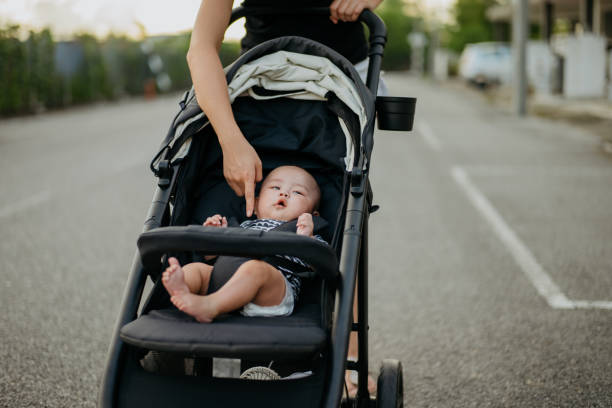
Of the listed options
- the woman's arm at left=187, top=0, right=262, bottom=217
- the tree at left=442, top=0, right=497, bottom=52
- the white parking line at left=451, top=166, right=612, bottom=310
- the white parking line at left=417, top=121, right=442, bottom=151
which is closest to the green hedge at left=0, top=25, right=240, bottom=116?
the white parking line at left=417, top=121, right=442, bottom=151

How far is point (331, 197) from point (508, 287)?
2.16 metres

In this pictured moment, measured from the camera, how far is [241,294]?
2031 millimetres

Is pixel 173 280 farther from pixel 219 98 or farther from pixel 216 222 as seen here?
pixel 219 98

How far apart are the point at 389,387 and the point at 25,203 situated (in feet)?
18.8

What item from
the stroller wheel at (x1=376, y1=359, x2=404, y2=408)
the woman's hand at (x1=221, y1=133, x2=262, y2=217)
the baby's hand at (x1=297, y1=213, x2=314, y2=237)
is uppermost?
the woman's hand at (x1=221, y1=133, x2=262, y2=217)

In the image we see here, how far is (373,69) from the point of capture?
278cm

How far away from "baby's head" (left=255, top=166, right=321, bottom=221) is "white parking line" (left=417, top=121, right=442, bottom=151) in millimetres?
8470

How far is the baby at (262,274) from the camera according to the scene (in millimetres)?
1998

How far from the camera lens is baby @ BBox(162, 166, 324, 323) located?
2.00 m

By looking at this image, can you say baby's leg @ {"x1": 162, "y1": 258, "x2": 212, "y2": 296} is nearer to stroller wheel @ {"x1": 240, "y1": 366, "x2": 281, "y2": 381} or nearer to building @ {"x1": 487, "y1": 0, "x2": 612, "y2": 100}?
stroller wheel @ {"x1": 240, "y1": 366, "x2": 281, "y2": 381}

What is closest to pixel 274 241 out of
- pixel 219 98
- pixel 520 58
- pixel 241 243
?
pixel 241 243

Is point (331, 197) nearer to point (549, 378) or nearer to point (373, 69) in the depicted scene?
point (373, 69)

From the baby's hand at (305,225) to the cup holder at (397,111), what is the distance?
0.51 m

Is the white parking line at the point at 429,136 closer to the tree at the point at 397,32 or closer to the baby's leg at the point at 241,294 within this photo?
the baby's leg at the point at 241,294
